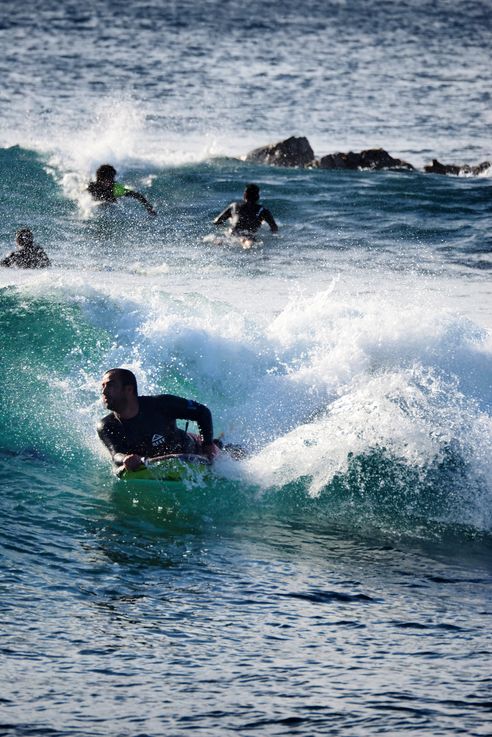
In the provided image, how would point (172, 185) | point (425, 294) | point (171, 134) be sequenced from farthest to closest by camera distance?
point (171, 134), point (172, 185), point (425, 294)

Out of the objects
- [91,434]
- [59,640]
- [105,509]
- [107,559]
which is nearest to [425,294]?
[91,434]

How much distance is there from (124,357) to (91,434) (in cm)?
145

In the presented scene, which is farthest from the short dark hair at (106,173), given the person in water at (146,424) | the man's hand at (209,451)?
the man's hand at (209,451)

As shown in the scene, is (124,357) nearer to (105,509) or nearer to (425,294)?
(105,509)

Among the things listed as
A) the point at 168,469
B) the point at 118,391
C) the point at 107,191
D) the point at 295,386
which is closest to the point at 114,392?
the point at 118,391

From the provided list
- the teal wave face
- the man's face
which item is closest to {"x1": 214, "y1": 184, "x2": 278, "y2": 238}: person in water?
the teal wave face

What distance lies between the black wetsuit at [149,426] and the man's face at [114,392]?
162 mm

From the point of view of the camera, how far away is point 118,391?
9.80 metres

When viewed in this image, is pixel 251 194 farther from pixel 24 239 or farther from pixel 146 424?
pixel 146 424

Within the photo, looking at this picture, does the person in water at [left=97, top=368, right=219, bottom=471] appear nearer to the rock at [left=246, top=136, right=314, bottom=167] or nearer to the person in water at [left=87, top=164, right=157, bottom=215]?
the person in water at [left=87, top=164, right=157, bottom=215]

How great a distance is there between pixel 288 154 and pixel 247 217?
670 centimetres

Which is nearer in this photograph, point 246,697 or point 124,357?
point 246,697

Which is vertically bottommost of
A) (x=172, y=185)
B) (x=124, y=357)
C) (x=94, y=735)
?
(x=94, y=735)

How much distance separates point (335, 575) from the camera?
26.8ft
